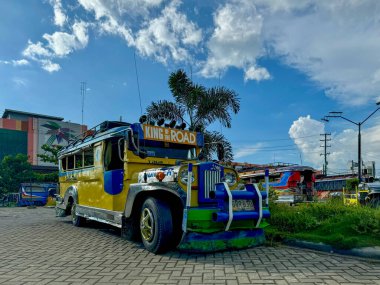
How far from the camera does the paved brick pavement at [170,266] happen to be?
4.43m

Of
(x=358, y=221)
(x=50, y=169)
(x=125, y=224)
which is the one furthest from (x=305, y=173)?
(x=50, y=169)

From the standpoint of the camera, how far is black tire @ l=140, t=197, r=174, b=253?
576 cm

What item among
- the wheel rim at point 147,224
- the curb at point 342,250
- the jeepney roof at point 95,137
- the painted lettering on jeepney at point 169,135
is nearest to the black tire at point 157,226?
the wheel rim at point 147,224

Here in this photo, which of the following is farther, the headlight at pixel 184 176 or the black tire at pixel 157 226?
the headlight at pixel 184 176

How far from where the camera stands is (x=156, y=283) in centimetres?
430

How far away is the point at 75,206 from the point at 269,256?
6438 mm

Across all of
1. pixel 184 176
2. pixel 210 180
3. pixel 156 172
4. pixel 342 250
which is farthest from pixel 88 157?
pixel 342 250

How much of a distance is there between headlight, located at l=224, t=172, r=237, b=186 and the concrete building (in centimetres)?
5597

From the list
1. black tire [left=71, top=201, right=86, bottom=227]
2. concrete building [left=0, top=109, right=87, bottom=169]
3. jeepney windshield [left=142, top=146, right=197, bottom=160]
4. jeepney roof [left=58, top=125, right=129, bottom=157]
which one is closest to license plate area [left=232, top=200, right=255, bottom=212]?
jeepney windshield [left=142, top=146, right=197, bottom=160]

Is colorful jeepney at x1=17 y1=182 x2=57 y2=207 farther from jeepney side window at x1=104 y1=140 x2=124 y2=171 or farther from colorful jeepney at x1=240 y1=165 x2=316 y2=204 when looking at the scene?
jeepney side window at x1=104 y1=140 x2=124 y2=171

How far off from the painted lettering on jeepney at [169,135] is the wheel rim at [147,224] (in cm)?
175

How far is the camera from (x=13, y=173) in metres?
32.3

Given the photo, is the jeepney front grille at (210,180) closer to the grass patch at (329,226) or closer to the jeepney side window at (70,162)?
the grass patch at (329,226)

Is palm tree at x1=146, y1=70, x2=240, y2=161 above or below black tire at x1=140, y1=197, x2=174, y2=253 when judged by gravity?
above
